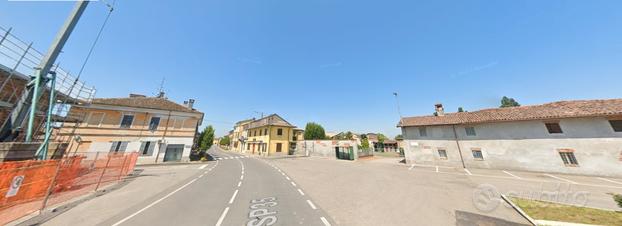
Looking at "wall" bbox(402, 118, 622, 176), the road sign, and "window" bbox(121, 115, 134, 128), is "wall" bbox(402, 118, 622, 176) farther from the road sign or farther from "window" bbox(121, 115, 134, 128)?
"window" bbox(121, 115, 134, 128)

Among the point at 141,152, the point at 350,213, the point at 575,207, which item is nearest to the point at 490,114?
the point at 575,207

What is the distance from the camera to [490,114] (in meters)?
19.4

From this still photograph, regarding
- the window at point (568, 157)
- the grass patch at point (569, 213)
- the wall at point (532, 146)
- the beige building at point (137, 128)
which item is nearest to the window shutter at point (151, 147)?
the beige building at point (137, 128)

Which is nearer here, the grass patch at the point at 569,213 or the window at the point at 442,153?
the grass patch at the point at 569,213

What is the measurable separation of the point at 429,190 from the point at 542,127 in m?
16.4

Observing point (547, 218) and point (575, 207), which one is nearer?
point (547, 218)

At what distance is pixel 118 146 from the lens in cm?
2023

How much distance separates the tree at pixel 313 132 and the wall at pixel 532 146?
26.5 meters

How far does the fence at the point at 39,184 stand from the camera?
584 centimetres

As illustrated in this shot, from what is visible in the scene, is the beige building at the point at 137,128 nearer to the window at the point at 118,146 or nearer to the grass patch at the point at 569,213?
the window at the point at 118,146

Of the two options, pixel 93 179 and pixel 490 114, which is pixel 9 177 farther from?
pixel 490 114

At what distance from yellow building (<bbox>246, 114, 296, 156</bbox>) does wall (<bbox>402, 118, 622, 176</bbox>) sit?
2375cm

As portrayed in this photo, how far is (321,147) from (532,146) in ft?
80.9

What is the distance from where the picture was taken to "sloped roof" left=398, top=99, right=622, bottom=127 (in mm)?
14586
